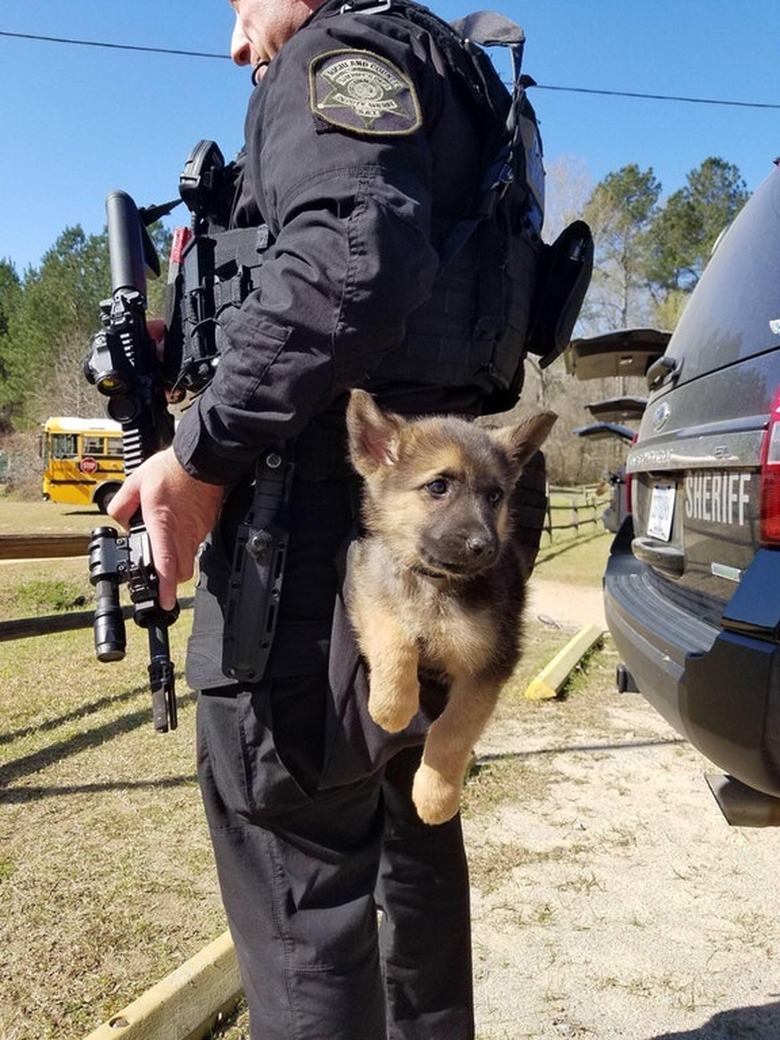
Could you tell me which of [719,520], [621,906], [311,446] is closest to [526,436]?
[311,446]

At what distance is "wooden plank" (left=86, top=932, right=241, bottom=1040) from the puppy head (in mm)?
1798

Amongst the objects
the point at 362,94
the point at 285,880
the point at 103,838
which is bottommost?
the point at 103,838

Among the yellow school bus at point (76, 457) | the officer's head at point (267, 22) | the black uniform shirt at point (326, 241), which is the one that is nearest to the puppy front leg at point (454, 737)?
the black uniform shirt at point (326, 241)

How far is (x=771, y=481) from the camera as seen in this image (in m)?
2.34

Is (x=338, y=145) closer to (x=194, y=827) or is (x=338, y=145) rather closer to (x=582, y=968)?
(x=582, y=968)


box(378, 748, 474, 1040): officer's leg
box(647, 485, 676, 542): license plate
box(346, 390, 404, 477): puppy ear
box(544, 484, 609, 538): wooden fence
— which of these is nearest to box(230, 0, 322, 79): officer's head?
box(346, 390, 404, 477): puppy ear

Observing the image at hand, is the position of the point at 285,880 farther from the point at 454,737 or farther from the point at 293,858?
the point at 454,737

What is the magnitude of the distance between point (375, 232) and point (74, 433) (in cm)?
3602

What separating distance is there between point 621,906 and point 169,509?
3.02 metres

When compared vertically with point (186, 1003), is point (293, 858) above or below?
above

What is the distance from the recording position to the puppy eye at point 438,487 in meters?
2.12

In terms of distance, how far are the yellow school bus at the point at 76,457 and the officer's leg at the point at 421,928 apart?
113 ft

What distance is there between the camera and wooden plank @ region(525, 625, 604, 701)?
22.5ft

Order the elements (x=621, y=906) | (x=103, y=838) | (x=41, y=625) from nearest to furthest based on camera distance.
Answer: (x=621, y=906) → (x=103, y=838) → (x=41, y=625)
